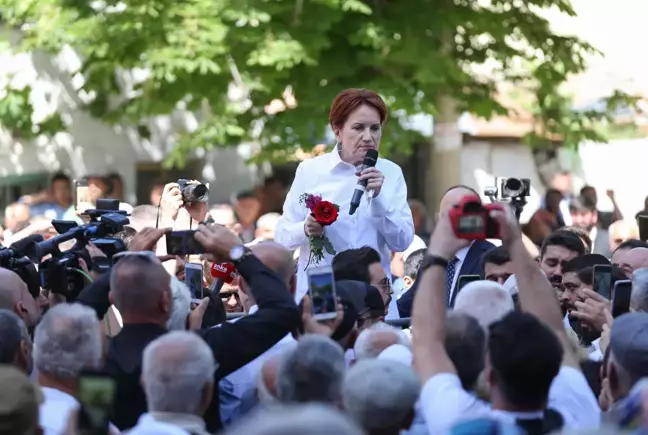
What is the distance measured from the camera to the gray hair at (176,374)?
16.0ft

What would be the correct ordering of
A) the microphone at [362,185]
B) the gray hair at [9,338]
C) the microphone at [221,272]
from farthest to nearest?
→ 1. the microphone at [221,272]
2. the microphone at [362,185]
3. the gray hair at [9,338]

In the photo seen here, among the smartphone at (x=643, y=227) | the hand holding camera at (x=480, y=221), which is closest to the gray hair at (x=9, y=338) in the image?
the hand holding camera at (x=480, y=221)

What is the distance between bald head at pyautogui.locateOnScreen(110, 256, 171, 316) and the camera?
5.72 m

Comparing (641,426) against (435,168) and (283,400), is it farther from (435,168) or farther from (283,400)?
(435,168)

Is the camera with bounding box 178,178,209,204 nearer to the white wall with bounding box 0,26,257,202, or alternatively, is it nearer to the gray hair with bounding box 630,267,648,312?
the gray hair with bounding box 630,267,648,312

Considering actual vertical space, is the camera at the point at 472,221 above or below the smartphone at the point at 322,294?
above

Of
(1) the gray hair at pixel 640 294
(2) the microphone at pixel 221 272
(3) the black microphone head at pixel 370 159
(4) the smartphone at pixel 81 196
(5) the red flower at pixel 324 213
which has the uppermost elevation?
(3) the black microphone head at pixel 370 159

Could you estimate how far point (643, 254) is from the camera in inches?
332

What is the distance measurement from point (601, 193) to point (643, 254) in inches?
412

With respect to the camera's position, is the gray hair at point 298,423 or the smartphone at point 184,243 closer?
the gray hair at point 298,423

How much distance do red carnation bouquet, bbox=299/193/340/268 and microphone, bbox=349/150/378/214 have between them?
99 millimetres

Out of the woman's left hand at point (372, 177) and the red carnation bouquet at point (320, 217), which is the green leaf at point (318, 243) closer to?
the red carnation bouquet at point (320, 217)

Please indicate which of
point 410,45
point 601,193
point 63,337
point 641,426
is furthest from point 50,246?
point 601,193

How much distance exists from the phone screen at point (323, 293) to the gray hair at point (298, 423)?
2382 millimetres
